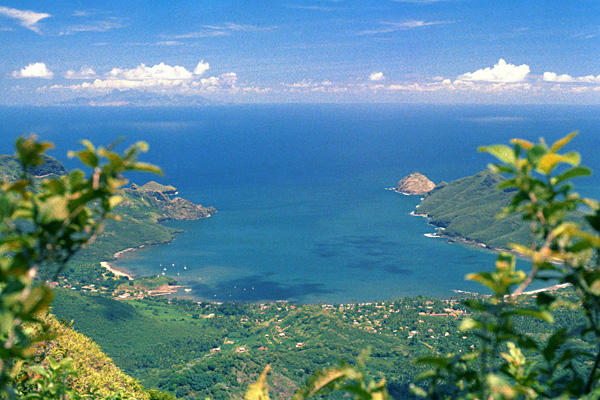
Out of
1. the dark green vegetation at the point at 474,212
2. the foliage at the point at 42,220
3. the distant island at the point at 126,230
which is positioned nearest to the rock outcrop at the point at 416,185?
the dark green vegetation at the point at 474,212

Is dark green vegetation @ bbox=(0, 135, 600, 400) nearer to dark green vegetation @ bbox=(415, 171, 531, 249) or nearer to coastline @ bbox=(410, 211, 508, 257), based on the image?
dark green vegetation @ bbox=(415, 171, 531, 249)

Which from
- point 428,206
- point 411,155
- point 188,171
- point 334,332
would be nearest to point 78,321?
point 334,332

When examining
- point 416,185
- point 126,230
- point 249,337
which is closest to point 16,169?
point 126,230

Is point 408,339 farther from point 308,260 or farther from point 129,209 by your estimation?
point 129,209

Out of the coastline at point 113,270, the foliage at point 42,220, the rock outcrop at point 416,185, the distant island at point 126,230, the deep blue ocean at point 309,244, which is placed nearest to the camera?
the foliage at point 42,220

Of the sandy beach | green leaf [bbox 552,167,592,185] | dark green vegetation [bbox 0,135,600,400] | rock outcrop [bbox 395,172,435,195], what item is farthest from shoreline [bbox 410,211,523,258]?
green leaf [bbox 552,167,592,185]

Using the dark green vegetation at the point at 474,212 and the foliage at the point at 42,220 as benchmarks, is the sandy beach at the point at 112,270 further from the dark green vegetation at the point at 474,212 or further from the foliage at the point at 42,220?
the foliage at the point at 42,220
